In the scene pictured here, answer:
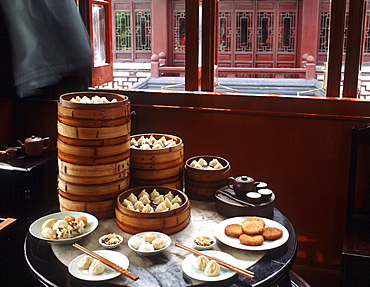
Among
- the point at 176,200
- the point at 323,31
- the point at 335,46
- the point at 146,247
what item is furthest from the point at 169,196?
the point at 323,31

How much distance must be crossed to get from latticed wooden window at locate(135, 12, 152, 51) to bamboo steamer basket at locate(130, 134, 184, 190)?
608 centimetres

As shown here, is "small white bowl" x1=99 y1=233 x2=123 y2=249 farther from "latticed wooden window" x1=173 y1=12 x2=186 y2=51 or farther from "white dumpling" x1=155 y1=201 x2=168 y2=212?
"latticed wooden window" x1=173 y1=12 x2=186 y2=51

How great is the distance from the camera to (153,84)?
288 inches

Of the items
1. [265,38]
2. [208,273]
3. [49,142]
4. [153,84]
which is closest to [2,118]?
[49,142]

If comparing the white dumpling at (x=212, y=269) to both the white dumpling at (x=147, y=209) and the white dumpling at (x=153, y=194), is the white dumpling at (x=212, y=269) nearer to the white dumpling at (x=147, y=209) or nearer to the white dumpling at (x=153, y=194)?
the white dumpling at (x=147, y=209)

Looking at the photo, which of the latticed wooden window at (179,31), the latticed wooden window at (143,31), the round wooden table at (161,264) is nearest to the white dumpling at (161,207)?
the round wooden table at (161,264)

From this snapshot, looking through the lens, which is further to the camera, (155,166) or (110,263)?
(155,166)

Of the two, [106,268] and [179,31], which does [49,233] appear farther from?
[179,31]

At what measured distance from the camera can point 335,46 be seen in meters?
3.24

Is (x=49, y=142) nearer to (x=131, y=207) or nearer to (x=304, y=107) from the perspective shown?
(x=131, y=207)

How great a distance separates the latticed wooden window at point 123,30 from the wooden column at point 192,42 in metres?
4.81

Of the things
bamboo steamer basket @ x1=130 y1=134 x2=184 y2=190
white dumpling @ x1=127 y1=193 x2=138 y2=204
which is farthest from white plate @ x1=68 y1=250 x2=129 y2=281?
bamboo steamer basket @ x1=130 y1=134 x2=184 y2=190

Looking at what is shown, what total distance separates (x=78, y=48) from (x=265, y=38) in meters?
6.07

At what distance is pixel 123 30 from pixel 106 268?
7127mm
